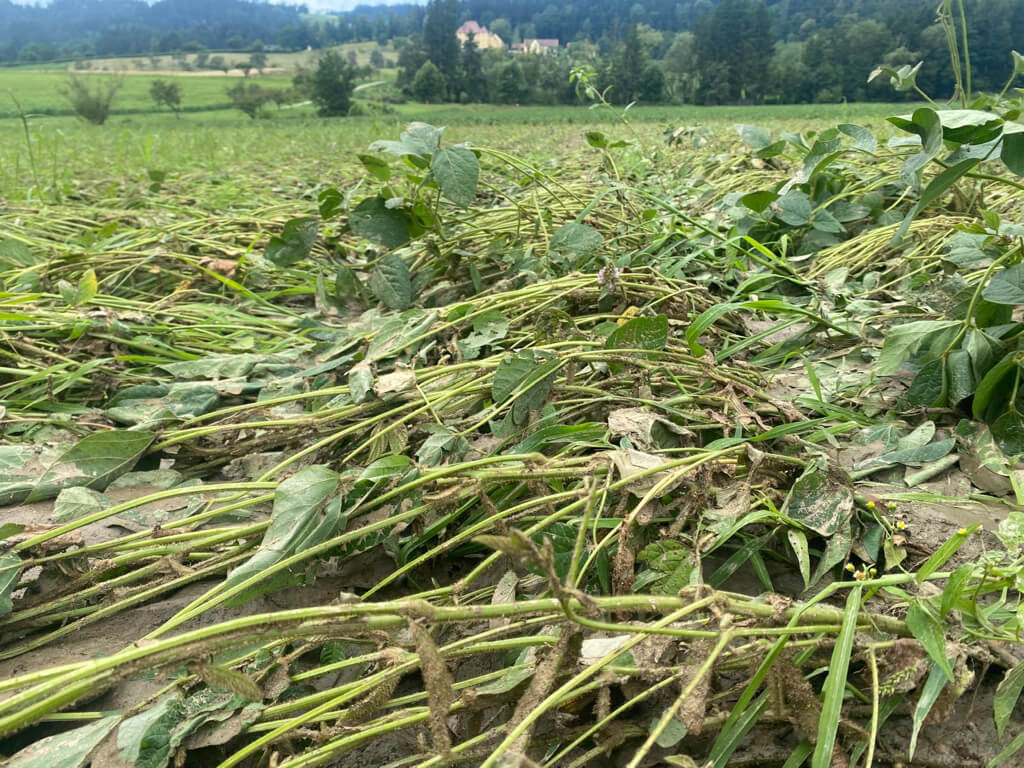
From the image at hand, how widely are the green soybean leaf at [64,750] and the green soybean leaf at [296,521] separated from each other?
21 centimetres

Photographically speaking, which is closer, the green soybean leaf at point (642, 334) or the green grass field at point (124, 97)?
the green soybean leaf at point (642, 334)

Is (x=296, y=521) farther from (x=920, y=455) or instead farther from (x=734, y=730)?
(x=920, y=455)

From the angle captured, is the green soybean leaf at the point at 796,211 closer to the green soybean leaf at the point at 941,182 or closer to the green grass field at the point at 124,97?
the green soybean leaf at the point at 941,182

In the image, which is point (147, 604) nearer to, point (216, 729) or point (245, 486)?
point (245, 486)

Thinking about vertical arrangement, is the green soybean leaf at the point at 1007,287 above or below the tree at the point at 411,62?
below

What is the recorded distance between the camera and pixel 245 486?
3.62 feet

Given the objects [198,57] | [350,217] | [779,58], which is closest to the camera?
[350,217]

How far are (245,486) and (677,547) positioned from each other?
2.41 feet

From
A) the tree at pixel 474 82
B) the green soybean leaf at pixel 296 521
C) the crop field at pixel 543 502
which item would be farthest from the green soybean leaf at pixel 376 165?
the tree at pixel 474 82

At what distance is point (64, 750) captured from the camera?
28.0 inches

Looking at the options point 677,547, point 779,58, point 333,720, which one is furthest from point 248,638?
point 779,58

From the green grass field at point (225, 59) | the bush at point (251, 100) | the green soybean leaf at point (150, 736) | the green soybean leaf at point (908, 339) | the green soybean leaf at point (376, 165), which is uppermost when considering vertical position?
the green grass field at point (225, 59)

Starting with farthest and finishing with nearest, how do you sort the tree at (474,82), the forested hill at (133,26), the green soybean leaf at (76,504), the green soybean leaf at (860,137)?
the forested hill at (133,26) → the tree at (474,82) → the green soybean leaf at (860,137) → the green soybean leaf at (76,504)

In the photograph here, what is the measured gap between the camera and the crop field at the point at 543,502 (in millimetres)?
692
